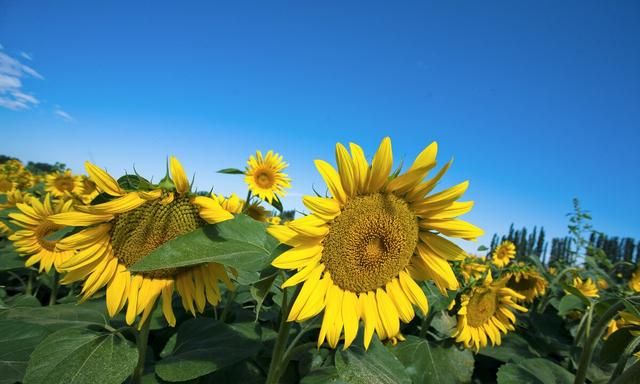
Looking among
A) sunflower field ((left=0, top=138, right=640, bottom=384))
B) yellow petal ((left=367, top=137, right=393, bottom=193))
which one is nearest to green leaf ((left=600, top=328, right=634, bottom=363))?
sunflower field ((left=0, top=138, right=640, bottom=384))

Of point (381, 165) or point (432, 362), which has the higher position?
point (381, 165)

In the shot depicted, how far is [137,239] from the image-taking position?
175 centimetres

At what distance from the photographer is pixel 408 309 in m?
1.89

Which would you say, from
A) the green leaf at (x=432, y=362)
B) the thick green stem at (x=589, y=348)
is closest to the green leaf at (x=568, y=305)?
the thick green stem at (x=589, y=348)

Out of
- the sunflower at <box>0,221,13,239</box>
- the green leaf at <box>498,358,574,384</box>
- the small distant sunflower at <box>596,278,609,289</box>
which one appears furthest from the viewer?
the small distant sunflower at <box>596,278,609,289</box>

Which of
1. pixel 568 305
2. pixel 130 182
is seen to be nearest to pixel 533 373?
pixel 568 305

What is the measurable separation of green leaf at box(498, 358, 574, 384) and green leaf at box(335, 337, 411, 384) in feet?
3.94

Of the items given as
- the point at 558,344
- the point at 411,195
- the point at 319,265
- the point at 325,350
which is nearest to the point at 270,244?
the point at 319,265

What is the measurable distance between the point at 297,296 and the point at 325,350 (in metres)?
0.93

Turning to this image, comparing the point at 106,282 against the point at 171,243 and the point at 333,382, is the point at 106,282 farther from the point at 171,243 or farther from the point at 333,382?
the point at 333,382

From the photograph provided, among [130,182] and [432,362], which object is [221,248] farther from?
[432,362]

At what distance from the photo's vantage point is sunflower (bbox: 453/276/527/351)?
3383mm

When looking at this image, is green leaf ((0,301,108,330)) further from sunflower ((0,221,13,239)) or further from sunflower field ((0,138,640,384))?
sunflower ((0,221,13,239))

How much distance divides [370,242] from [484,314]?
222cm
